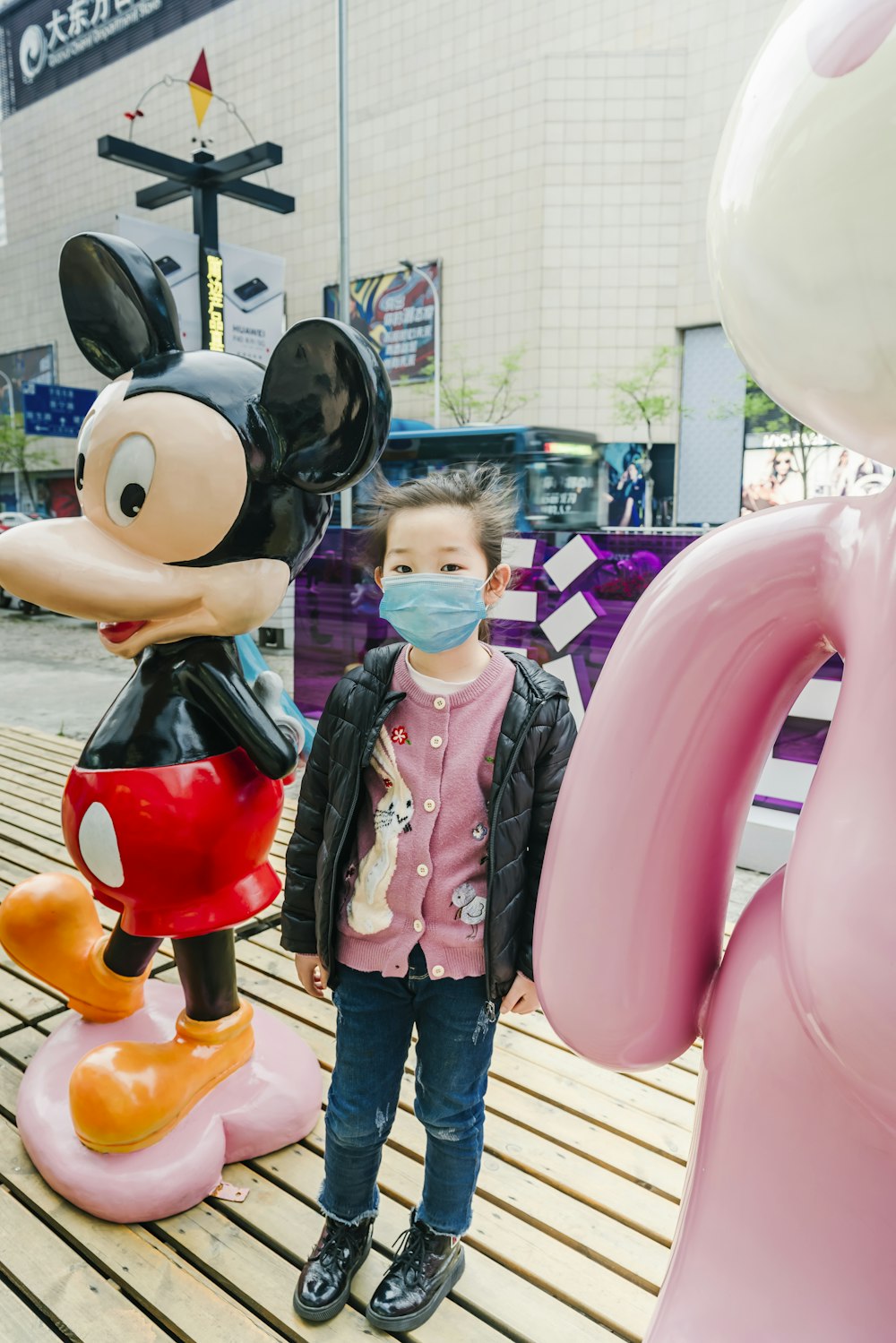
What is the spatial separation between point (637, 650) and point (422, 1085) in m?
0.93

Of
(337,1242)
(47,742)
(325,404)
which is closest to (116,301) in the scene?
(325,404)

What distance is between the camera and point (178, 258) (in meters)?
6.45

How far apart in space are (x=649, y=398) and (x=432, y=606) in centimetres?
1979

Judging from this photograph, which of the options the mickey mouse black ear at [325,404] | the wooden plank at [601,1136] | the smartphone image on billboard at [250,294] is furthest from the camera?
the smartphone image on billboard at [250,294]

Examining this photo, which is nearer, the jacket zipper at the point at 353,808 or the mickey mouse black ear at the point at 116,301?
the jacket zipper at the point at 353,808

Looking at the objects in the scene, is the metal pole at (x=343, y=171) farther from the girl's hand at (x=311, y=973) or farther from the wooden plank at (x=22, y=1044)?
the girl's hand at (x=311, y=973)

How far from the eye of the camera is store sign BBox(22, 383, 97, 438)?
15688mm

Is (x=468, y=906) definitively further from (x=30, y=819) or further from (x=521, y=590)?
(x=30, y=819)

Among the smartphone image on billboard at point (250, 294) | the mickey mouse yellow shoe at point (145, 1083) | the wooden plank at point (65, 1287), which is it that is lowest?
the wooden plank at point (65, 1287)

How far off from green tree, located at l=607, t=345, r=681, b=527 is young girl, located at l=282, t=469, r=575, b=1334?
62.7 ft

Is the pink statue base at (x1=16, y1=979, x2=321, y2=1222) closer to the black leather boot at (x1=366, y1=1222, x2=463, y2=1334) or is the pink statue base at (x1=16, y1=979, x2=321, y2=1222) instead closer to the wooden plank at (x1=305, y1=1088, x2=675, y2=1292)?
the wooden plank at (x1=305, y1=1088, x2=675, y2=1292)

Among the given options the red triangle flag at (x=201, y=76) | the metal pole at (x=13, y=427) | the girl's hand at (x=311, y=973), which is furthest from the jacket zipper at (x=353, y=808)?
the metal pole at (x=13, y=427)

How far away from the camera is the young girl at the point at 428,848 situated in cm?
138

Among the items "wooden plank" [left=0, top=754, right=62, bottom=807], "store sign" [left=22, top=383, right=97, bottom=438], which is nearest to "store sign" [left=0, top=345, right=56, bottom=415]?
"store sign" [left=22, top=383, right=97, bottom=438]
